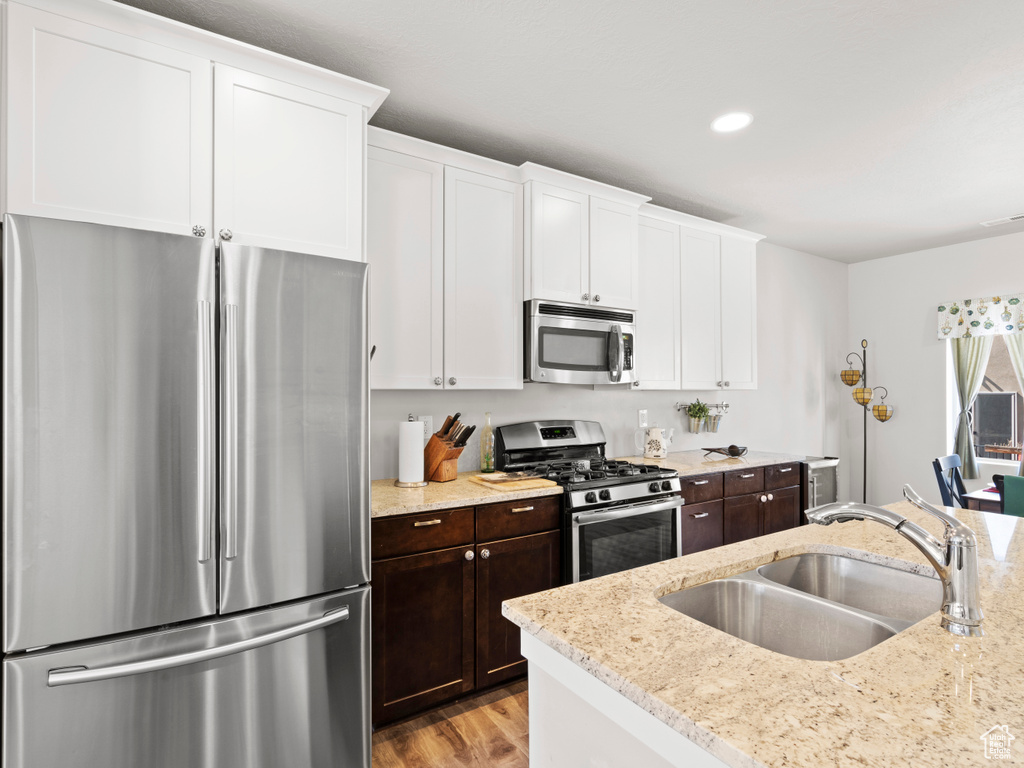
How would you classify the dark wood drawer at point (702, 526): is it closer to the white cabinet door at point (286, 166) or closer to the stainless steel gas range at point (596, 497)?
the stainless steel gas range at point (596, 497)

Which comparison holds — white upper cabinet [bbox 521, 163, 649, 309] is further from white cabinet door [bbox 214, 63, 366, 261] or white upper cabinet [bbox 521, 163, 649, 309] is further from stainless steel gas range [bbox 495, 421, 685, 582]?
white cabinet door [bbox 214, 63, 366, 261]

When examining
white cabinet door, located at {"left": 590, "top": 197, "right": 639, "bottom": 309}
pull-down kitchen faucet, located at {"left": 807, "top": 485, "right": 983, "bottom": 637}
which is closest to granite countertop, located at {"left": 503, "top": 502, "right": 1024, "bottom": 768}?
pull-down kitchen faucet, located at {"left": 807, "top": 485, "right": 983, "bottom": 637}

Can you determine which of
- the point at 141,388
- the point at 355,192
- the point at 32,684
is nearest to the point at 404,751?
the point at 32,684

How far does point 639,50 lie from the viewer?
82.5 inches

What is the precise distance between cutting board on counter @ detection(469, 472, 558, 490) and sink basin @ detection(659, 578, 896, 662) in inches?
50.8

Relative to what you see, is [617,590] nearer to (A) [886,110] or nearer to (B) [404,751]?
(B) [404,751]

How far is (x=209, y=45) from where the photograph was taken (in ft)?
5.93

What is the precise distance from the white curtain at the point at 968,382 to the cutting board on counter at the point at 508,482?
161 inches

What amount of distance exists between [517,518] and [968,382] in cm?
438

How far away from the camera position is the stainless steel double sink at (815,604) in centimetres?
117

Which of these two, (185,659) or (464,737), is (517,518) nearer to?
(464,737)

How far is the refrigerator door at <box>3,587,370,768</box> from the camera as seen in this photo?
1.44m

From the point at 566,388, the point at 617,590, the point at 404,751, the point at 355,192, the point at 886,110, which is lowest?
the point at 404,751

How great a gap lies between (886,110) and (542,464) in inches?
93.3
